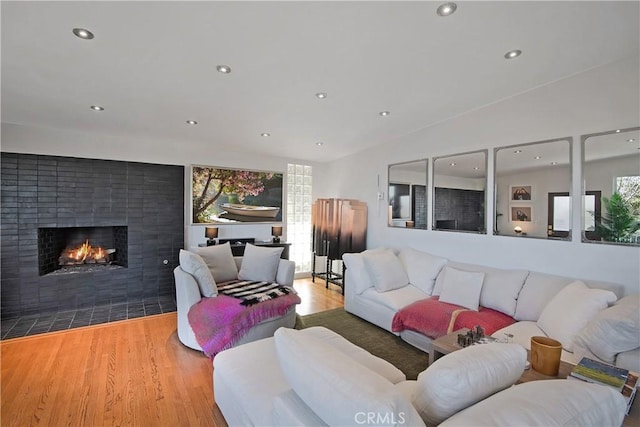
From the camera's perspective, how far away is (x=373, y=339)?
314 cm

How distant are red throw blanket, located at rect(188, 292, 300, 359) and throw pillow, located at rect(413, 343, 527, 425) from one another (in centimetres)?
197

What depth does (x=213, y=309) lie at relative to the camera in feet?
8.79

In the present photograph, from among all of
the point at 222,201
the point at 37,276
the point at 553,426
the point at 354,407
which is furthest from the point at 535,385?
the point at 37,276

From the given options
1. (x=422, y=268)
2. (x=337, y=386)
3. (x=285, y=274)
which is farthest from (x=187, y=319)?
(x=422, y=268)

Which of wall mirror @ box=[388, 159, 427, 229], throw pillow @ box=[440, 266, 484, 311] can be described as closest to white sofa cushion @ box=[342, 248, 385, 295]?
throw pillow @ box=[440, 266, 484, 311]

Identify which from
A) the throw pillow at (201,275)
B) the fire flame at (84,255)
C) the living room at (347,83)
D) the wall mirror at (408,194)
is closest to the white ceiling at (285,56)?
the living room at (347,83)

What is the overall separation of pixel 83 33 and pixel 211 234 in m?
3.11

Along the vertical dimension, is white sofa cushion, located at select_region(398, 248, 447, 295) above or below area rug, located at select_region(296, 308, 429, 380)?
above

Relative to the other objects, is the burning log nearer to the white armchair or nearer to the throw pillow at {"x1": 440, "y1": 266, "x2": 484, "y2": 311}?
the white armchair

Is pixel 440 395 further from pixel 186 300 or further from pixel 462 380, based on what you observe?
pixel 186 300

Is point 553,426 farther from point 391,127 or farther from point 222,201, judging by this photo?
point 222,201

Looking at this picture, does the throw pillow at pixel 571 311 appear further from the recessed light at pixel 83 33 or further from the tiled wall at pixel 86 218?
the tiled wall at pixel 86 218

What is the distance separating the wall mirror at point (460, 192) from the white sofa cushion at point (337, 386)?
2979 millimetres

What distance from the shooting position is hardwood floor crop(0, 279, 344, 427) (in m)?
1.92
